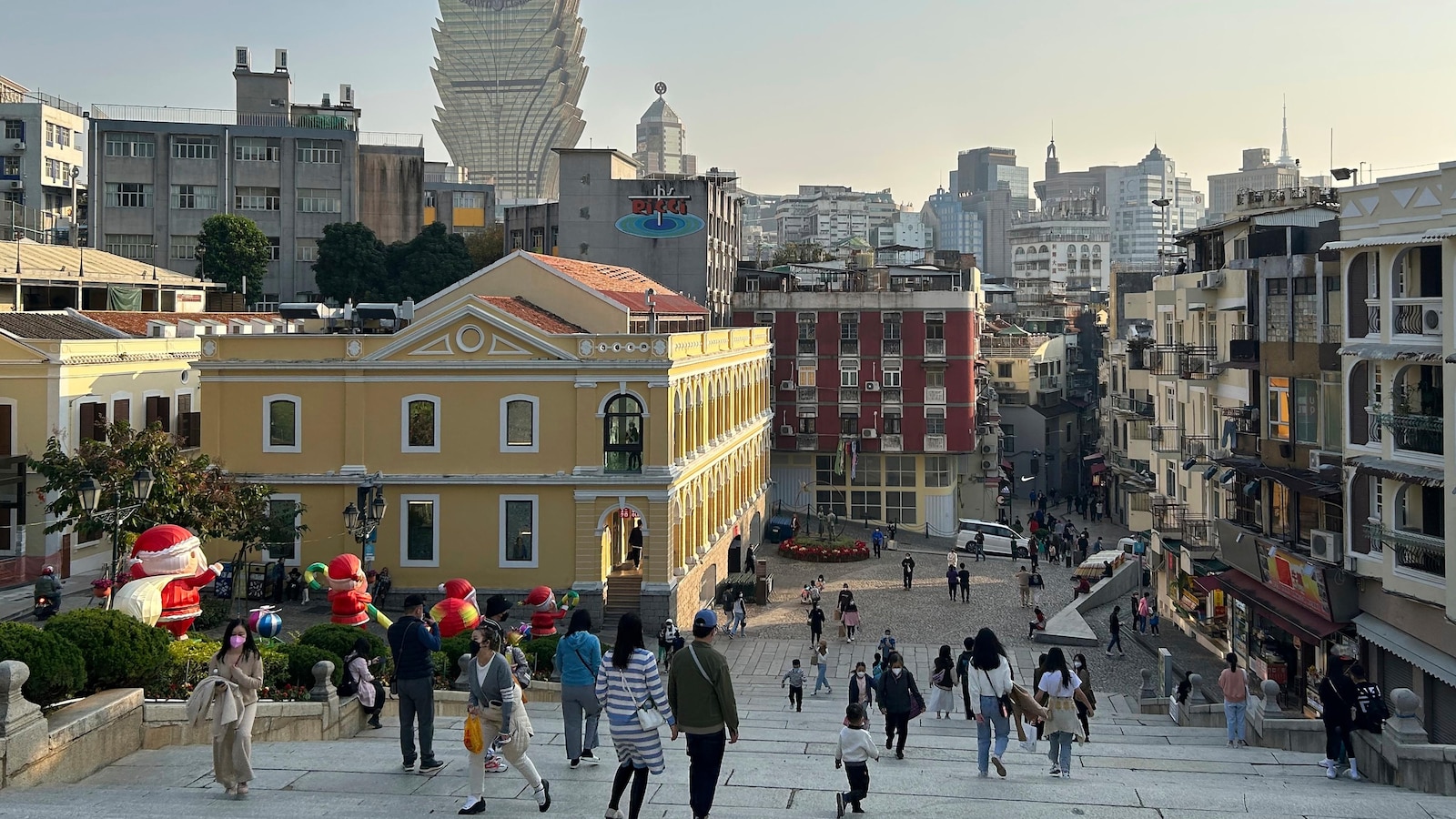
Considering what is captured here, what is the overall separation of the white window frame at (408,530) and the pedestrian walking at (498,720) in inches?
898

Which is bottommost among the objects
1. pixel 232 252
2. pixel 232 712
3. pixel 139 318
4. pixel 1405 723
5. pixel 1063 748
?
pixel 1063 748

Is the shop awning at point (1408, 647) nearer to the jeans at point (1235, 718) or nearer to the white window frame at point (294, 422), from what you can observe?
the jeans at point (1235, 718)

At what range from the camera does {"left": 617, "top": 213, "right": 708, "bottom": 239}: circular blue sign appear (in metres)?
67.3

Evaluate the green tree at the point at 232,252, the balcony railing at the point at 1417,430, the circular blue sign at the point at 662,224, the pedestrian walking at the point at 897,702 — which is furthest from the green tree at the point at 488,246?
the pedestrian walking at the point at 897,702

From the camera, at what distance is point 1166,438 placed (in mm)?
44656

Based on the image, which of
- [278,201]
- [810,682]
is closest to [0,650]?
[810,682]

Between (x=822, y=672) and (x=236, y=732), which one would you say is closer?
(x=236, y=732)

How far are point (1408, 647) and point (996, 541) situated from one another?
34.4 m

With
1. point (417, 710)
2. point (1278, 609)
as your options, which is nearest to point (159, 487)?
point (417, 710)

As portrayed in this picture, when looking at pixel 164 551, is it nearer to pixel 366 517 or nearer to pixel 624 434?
pixel 366 517

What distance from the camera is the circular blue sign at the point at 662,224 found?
67312 millimetres

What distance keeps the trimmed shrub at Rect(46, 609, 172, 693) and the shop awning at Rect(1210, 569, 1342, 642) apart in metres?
21.9

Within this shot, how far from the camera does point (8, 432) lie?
3491 cm

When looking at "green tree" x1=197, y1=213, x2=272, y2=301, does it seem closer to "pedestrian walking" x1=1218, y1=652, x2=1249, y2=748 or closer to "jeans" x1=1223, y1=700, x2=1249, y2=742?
"pedestrian walking" x1=1218, y1=652, x2=1249, y2=748
